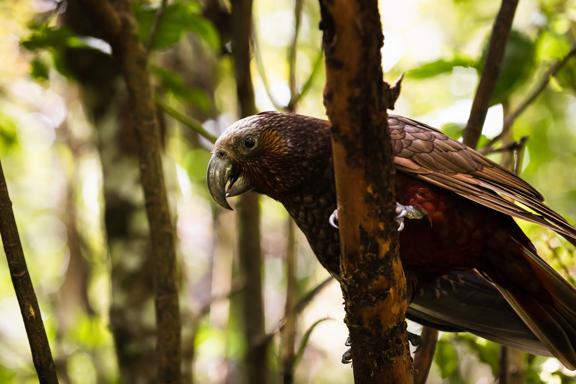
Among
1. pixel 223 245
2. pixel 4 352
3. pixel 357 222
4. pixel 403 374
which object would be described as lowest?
pixel 403 374

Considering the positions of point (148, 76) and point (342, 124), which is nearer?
point (342, 124)

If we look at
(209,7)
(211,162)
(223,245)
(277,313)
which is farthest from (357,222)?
(277,313)

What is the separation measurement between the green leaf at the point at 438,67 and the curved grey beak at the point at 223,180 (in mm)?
750

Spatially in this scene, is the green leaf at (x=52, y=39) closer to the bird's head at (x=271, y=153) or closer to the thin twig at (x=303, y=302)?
the bird's head at (x=271, y=153)

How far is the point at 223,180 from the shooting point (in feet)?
8.28

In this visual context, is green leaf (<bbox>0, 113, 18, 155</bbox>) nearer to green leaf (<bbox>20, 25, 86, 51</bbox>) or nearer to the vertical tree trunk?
the vertical tree trunk

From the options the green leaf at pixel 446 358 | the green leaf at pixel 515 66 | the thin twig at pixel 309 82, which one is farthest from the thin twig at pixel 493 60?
the green leaf at pixel 446 358

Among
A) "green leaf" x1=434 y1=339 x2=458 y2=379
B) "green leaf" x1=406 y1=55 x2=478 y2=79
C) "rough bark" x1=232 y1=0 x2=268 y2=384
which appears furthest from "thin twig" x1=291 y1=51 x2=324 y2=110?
"green leaf" x1=434 y1=339 x2=458 y2=379

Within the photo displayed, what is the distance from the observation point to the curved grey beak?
249 cm

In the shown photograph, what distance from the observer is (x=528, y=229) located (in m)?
2.78

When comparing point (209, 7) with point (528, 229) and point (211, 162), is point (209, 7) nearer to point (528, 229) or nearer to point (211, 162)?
point (211, 162)

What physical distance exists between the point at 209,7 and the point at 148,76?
125cm

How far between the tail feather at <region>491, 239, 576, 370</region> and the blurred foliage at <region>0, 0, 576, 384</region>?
0.13 meters

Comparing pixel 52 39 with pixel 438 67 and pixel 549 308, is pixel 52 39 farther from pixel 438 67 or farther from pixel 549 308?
pixel 549 308
